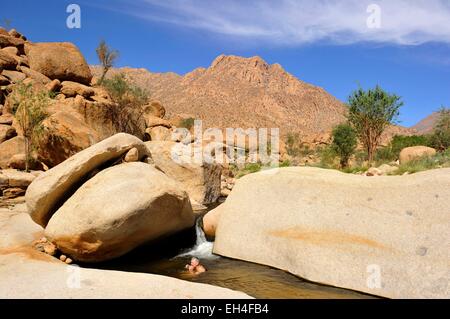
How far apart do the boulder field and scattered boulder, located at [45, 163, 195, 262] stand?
1.71 metres

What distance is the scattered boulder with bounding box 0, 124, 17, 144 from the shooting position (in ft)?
66.3

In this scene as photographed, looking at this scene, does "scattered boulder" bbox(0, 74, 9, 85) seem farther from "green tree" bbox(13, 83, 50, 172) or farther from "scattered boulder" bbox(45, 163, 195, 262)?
"scattered boulder" bbox(45, 163, 195, 262)

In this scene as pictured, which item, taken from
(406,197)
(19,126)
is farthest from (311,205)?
(19,126)

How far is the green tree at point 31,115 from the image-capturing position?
62.1 feet

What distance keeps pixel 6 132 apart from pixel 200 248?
1534 cm

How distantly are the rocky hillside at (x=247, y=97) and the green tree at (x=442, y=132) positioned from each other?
21908 millimetres

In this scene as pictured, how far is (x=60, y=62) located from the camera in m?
27.8

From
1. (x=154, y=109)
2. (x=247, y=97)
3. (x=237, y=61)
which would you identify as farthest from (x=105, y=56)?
(x=237, y=61)

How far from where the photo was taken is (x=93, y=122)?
23781mm

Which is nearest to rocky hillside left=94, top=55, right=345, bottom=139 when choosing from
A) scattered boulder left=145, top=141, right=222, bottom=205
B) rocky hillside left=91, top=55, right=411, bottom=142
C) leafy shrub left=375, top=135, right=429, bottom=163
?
rocky hillside left=91, top=55, right=411, bottom=142

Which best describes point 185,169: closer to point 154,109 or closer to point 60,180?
point 60,180

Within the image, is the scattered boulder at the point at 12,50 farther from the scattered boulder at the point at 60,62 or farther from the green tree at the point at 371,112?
the green tree at the point at 371,112
